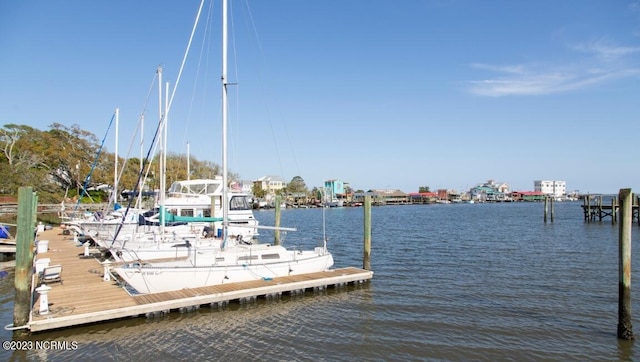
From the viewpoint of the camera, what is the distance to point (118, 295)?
15234 millimetres

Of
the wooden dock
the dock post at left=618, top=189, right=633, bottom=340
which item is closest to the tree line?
the wooden dock

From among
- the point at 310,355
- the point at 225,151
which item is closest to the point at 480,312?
the point at 310,355

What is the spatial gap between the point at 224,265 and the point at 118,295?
13.0 feet

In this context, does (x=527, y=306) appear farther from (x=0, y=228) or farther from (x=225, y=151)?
(x=0, y=228)

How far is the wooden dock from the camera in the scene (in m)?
13.1

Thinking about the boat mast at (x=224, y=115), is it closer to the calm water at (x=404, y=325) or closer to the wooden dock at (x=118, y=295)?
the wooden dock at (x=118, y=295)

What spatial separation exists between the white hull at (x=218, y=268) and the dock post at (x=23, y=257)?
125 inches

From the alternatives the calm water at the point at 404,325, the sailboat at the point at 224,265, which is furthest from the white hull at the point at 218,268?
the calm water at the point at 404,325

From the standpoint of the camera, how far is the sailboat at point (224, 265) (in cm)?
1600

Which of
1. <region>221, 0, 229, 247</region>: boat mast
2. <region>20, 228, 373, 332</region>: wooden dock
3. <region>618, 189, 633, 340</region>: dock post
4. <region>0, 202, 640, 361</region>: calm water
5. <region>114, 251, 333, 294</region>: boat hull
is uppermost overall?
<region>221, 0, 229, 247</region>: boat mast

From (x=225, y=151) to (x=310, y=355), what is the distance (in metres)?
9.19

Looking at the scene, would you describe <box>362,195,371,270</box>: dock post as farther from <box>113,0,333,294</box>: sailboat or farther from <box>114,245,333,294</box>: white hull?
<box>114,245,333,294</box>: white hull

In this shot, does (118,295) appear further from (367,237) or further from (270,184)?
(270,184)

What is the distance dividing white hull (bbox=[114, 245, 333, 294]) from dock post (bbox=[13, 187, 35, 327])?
10.5 ft
